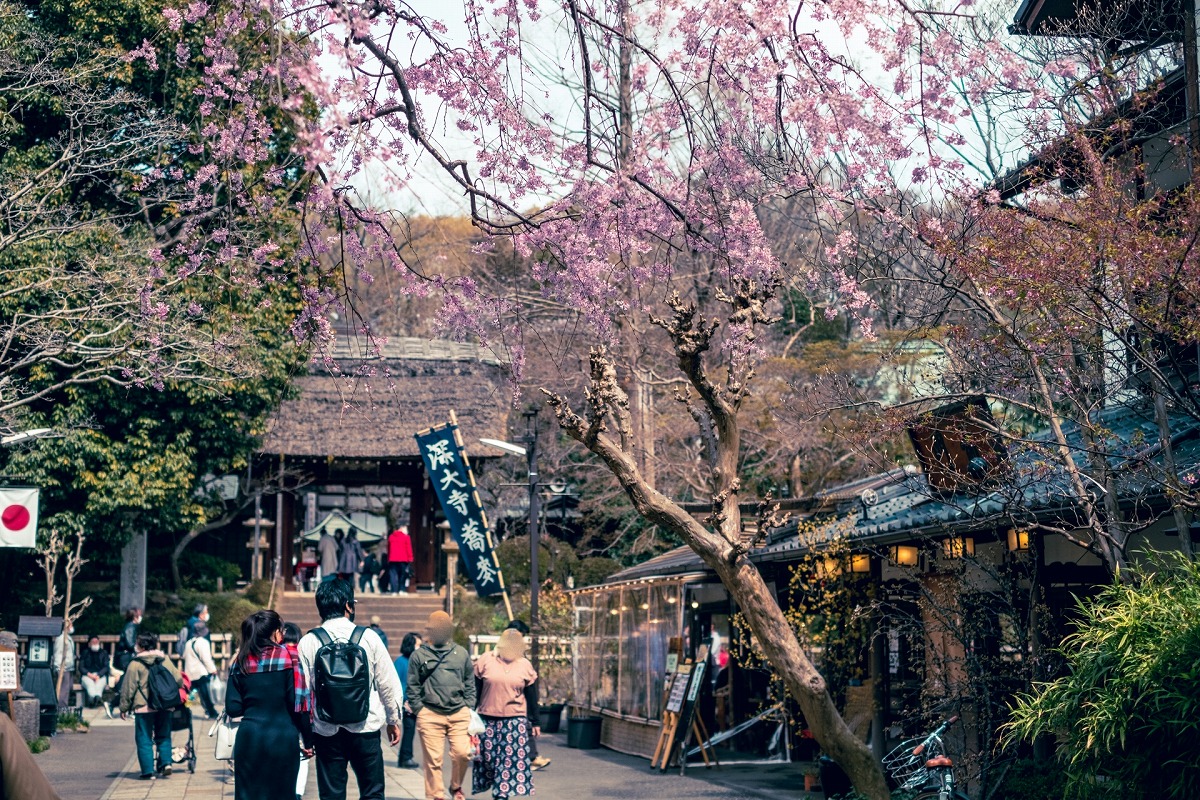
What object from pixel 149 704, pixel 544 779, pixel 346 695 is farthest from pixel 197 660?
pixel 346 695

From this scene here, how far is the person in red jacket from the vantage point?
2953cm

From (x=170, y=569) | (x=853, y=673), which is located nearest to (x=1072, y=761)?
(x=853, y=673)

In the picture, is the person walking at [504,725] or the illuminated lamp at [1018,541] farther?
the person walking at [504,725]

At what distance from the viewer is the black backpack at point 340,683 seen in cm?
821

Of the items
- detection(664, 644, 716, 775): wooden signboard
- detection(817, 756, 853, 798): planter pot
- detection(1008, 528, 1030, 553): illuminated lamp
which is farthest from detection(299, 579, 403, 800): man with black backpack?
detection(664, 644, 716, 775): wooden signboard

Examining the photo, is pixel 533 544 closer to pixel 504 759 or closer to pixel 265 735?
pixel 504 759

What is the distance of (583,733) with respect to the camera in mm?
18859

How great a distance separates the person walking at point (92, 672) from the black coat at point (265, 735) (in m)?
17.5

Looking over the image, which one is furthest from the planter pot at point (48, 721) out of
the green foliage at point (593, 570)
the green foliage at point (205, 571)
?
the green foliage at point (593, 570)

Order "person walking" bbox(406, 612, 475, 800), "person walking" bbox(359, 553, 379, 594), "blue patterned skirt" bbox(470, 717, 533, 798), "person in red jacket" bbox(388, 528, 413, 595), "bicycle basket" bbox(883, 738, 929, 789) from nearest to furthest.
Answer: "bicycle basket" bbox(883, 738, 929, 789) → "person walking" bbox(406, 612, 475, 800) → "blue patterned skirt" bbox(470, 717, 533, 798) → "person in red jacket" bbox(388, 528, 413, 595) → "person walking" bbox(359, 553, 379, 594)

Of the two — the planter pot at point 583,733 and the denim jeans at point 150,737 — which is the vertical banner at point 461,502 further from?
the denim jeans at point 150,737

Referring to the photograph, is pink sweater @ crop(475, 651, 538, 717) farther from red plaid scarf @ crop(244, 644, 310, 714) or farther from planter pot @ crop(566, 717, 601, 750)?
planter pot @ crop(566, 717, 601, 750)

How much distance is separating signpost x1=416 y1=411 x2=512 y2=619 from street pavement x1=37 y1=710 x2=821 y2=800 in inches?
158

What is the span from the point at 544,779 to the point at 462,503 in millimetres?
8181
